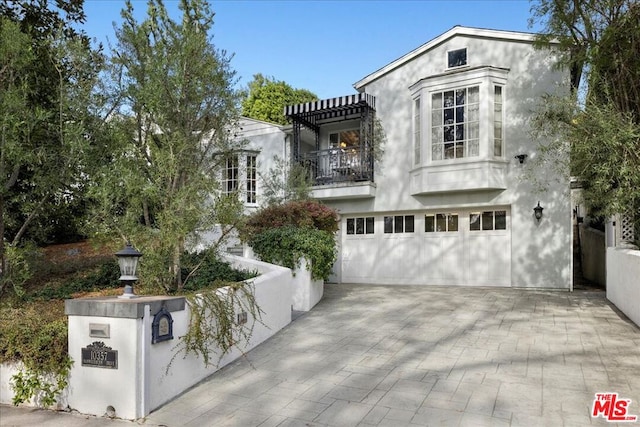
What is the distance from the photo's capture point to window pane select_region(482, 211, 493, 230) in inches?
418

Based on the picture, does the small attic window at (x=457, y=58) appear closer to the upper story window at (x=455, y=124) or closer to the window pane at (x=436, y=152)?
the upper story window at (x=455, y=124)

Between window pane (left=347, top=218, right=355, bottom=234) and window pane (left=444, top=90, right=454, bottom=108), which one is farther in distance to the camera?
window pane (left=347, top=218, right=355, bottom=234)

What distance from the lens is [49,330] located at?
417 centimetres

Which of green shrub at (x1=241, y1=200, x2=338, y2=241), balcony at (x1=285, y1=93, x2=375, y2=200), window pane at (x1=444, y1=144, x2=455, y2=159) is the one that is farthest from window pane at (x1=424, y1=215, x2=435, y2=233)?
green shrub at (x1=241, y1=200, x2=338, y2=241)

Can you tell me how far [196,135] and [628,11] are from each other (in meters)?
6.83

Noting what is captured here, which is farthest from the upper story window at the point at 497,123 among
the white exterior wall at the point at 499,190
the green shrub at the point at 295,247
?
the green shrub at the point at 295,247

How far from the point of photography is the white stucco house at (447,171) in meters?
10.0

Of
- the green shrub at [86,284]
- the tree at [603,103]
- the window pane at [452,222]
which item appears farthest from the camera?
the window pane at [452,222]

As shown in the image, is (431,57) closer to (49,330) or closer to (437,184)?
(437,184)

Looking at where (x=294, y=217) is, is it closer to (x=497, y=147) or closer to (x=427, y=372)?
(x=427, y=372)

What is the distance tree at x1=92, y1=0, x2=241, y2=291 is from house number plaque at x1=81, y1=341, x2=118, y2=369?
55.6 inches

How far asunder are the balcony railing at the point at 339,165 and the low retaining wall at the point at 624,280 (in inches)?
233

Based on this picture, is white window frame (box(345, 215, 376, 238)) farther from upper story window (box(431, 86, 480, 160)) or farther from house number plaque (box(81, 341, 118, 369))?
house number plaque (box(81, 341, 118, 369))

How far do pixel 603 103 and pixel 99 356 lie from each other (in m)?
8.01
